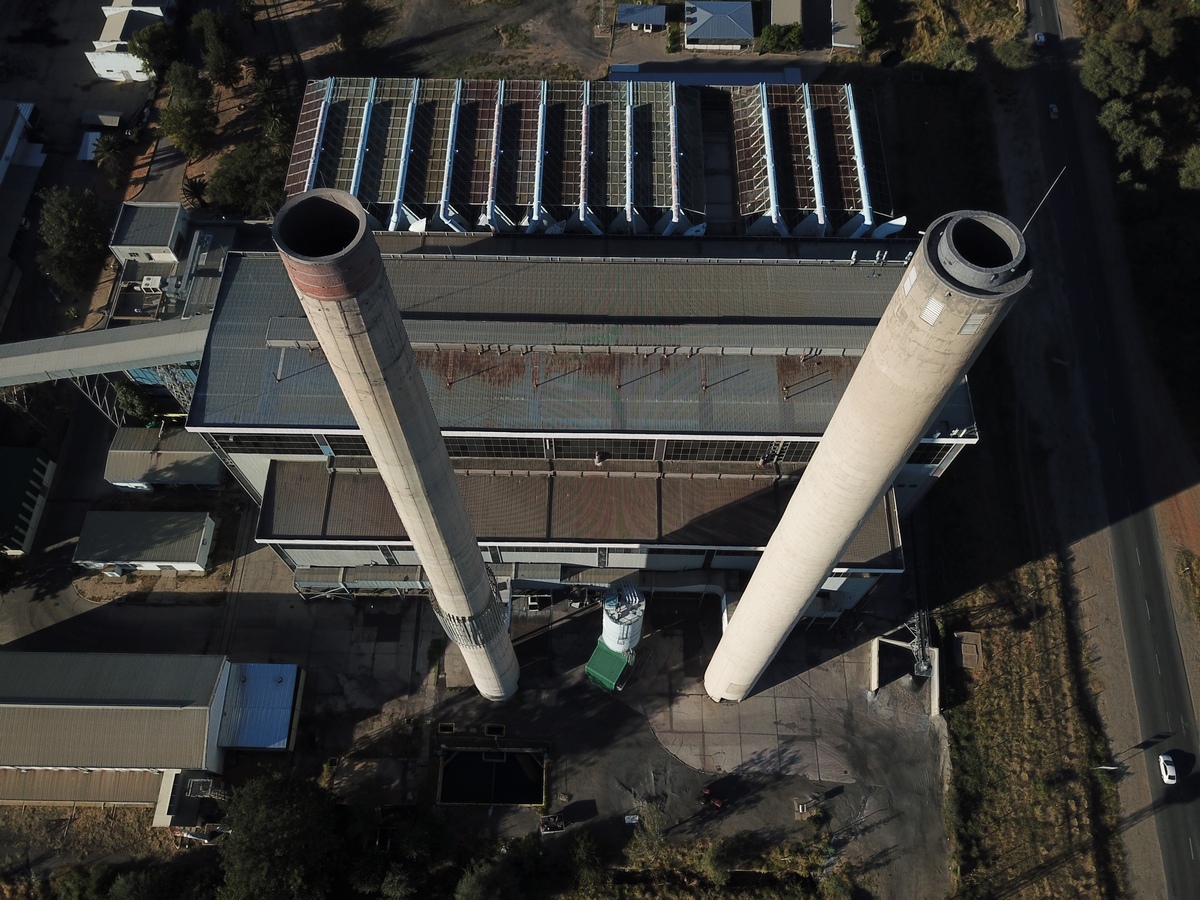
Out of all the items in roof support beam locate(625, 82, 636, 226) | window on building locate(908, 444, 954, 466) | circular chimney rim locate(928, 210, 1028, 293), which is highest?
roof support beam locate(625, 82, 636, 226)

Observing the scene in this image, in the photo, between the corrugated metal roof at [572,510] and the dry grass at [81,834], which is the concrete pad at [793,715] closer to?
the corrugated metal roof at [572,510]

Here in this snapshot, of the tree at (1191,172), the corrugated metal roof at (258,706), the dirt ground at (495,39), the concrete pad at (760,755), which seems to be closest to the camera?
the corrugated metal roof at (258,706)

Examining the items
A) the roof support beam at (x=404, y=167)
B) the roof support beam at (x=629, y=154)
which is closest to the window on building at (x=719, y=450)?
the roof support beam at (x=629, y=154)

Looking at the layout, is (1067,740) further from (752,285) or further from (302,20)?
(302,20)

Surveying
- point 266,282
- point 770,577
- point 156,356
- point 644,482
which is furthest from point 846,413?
point 156,356

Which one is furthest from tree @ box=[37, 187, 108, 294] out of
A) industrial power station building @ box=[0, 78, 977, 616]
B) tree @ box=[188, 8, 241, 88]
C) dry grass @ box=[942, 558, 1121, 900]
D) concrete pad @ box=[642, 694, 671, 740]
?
dry grass @ box=[942, 558, 1121, 900]

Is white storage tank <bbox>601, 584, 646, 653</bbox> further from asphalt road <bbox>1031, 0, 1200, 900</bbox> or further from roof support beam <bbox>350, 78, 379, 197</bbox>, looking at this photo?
roof support beam <bbox>350, 78, 379, 197</bbox>
